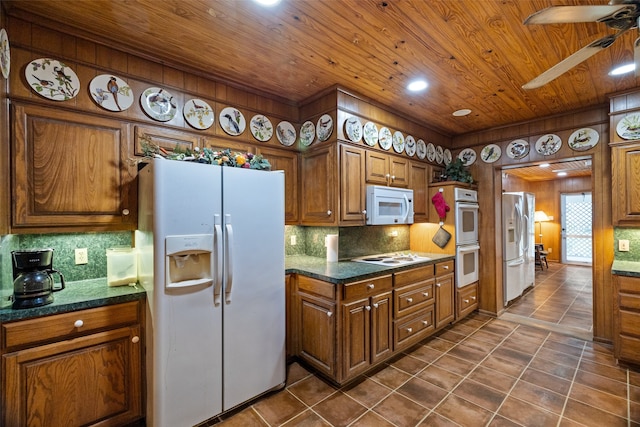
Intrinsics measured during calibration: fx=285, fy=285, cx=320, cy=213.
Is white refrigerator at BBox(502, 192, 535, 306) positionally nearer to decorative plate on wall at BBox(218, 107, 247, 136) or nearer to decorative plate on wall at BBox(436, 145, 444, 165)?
decorative plate on wall at BBox(436, 145, 444, 165)

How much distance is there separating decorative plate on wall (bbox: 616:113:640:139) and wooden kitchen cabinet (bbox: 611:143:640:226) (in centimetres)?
9

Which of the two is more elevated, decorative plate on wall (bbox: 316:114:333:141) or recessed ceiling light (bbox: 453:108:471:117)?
recessed ceiling light (bbox: 453:108:471:117)

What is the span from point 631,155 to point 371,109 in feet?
8.33

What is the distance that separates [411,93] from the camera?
285 centimetres

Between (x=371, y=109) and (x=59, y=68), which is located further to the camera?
(x=371, y=109)

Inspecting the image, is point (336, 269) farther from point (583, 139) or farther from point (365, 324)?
point (583, 139)

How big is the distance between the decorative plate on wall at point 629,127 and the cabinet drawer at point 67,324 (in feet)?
14.8

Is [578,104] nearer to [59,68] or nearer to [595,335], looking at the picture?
[595,335]

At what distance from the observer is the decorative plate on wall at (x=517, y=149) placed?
3.61 m

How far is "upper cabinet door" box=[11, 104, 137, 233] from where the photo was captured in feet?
5.73

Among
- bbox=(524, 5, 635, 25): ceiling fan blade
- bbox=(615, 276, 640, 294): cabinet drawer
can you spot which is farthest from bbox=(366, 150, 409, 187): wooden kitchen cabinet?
bbox=(615, 276, 640, 294): cabinet drawer

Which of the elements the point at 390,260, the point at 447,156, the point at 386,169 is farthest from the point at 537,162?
the point at 390,260

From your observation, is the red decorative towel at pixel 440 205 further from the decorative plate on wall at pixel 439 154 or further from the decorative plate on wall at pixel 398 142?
the decorative plate on wall at pixel 398 142

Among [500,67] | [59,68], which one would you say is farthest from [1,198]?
[500,67]
